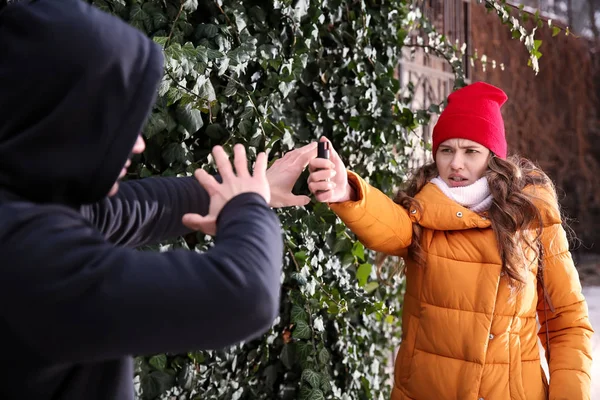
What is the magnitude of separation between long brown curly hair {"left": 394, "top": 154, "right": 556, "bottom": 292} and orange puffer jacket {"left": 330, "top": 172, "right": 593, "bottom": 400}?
0.03m

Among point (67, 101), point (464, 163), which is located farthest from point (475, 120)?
point (67, 101)

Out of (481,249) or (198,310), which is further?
(481,249)

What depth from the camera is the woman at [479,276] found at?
5.29 feet

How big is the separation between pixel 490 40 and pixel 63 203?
676cm

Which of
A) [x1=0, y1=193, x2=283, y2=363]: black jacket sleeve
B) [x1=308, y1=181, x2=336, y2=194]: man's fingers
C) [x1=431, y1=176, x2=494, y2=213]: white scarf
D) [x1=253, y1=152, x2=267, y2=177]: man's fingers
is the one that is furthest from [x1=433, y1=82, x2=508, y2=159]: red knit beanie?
[x1=0, y1=193, x2=283, y2=363]: black jacket sleeve

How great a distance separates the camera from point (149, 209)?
106cm

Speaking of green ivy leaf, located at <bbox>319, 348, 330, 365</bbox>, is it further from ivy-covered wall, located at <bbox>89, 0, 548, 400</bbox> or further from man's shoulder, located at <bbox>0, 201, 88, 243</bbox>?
man's shoulder, located at <bbox>0, 201, 88, 243</bbox>

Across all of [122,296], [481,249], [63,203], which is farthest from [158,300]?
[481,249]

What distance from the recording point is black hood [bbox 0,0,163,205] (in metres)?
0.70

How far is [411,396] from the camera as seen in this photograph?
1.70m

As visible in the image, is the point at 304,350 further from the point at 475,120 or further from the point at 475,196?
the point at 475,120

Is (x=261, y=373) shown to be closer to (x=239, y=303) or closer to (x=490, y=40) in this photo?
(x=239, y=303)

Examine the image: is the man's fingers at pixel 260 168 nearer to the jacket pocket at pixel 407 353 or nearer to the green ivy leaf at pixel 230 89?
the green ivy leaf at pixel 230 89

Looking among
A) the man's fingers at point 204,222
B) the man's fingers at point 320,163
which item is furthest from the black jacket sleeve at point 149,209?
the man's fingers at point 320,163
